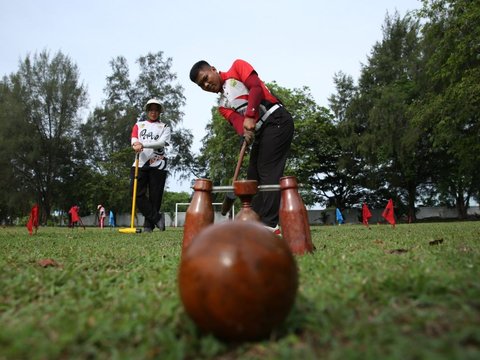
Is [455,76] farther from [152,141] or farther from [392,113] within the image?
[152,141]

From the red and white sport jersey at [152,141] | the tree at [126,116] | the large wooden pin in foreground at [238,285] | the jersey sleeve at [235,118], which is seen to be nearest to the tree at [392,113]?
the tree at [126,116]

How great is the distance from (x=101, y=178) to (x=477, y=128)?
109ft

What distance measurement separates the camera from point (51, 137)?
38094mm

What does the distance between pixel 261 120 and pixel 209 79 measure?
0.74m

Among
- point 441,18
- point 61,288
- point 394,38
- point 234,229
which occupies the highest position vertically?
point 394,38

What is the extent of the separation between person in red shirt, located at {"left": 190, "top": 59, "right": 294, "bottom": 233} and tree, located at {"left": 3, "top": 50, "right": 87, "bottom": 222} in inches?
1445

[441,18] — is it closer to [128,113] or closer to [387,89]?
[387,89]

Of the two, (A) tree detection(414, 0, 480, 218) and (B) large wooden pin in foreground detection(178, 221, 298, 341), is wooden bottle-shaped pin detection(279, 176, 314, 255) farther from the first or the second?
(A) tree detection(414, 0, 480, 218)

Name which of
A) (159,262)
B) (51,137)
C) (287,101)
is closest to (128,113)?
(51,137)

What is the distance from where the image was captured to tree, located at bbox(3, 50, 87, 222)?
3619 centimetres

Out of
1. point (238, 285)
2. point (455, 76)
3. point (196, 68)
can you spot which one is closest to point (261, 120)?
point (196, 68)

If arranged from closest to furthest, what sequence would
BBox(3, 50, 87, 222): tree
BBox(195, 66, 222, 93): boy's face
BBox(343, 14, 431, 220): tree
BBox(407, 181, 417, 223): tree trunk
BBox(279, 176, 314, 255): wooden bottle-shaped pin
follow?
BBox(279, 176, 314, 255): wooden bottle-shaped pin → BBox(195, 66, 222, 93): boy's face → BBox(343, 14, 431, 220): tree → BBox(407, 181, 417, 223): tree trunk → BBox(3, 50, 87, 222): tree

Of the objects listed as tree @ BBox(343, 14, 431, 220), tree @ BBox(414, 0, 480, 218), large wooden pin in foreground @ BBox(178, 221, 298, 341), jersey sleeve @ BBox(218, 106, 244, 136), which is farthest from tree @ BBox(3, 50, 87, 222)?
large wooden pin in foreground @ BBox(178, 221, 298, 341)

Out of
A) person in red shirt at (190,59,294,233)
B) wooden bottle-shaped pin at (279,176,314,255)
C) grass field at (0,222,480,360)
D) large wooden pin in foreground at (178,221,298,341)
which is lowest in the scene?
grass field at (0,222,480,360)
